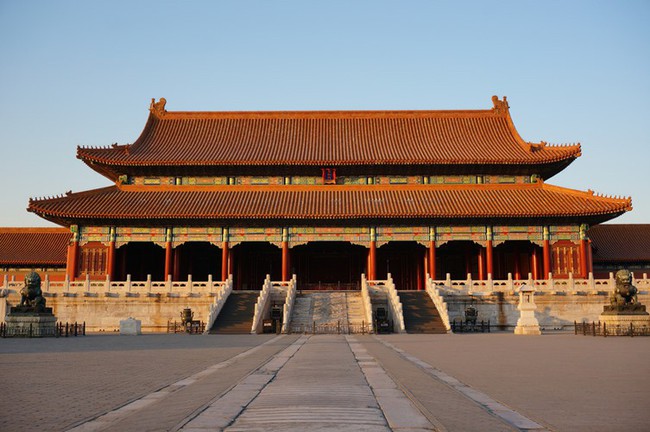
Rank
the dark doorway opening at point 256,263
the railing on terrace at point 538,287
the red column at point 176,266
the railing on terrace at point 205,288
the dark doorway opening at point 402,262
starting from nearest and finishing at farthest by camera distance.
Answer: the railing on terrace at point 538,287 < the railing on terrace at point 205,288 < the red column at point 176,266 < the dark doorway opening at point 402,262 < the dark doorway opening at point 256,263

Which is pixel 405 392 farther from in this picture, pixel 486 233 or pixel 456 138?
pixel 456 138

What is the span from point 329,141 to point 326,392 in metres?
40.3

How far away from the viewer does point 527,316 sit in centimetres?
3055

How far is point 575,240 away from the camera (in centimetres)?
4138

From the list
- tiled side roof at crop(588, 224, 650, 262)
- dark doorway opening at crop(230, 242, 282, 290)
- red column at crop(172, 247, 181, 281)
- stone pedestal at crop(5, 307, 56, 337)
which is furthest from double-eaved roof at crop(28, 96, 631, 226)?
stone pedestal at crop(5, 307, 56, 337)

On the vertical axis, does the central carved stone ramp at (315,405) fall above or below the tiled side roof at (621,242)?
below

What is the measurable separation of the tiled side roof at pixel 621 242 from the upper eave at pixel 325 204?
599cm

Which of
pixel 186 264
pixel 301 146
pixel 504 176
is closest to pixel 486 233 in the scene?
pixel 504 176

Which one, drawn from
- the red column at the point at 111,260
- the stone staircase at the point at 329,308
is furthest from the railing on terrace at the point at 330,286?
the red column at the point at 111,260

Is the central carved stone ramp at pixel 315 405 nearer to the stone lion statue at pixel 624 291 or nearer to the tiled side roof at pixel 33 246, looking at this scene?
the stone lion statue at pixel 624 291

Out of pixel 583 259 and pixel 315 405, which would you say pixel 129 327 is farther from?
pixel 583 259

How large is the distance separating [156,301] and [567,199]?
26.2m

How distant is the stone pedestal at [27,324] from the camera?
26.8 meters

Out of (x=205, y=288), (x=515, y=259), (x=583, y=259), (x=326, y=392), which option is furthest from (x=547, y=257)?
(x=326, y=392)
